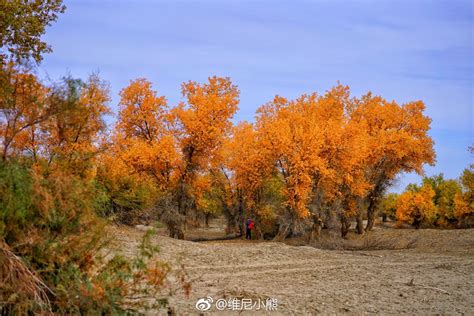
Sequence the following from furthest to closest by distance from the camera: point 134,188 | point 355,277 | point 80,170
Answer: point 134,188, point 355,277, point 80,170

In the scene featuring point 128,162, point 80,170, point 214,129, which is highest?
point 214,129

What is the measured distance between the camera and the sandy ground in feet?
38.9

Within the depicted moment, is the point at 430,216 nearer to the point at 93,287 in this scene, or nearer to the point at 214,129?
the point at 214,129

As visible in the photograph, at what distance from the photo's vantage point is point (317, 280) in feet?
50.9

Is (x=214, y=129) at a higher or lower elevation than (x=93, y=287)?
higher

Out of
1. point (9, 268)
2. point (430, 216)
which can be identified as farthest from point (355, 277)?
point (430, 216)

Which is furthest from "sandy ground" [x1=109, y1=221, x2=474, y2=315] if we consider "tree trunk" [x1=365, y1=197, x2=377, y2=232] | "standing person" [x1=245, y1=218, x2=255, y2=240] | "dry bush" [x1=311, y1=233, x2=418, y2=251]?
"tree trunk" [x1=365, y1=197, x2=377, y2=232]

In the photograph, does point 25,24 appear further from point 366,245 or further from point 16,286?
point 366,245

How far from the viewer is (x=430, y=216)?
63375 millimetres

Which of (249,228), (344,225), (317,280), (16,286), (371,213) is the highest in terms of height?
(371,213)

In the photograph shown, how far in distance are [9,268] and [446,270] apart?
15.1 metres

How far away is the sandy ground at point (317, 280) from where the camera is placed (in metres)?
11.9

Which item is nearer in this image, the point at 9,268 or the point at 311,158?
the point at 9,268

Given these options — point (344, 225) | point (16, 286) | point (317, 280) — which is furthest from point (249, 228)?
point (16, 286)
